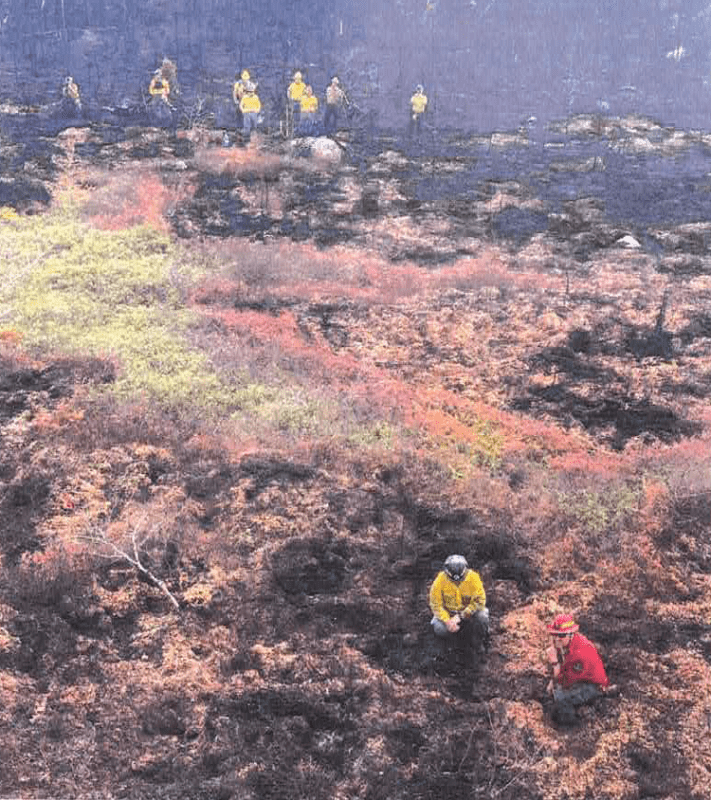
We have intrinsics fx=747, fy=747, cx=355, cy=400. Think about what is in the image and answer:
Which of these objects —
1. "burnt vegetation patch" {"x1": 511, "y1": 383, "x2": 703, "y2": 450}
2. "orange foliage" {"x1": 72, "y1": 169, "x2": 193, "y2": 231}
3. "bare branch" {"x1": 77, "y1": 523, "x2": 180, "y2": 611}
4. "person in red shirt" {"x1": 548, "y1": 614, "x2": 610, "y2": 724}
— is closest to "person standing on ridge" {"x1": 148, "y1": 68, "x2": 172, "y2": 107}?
"orange foliage" {"x1": 72, "y1": 169, "x2": 193, "y2": 231}

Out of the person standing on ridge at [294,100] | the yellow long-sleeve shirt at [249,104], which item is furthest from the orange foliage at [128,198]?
the person standing on ridge at [294,100]

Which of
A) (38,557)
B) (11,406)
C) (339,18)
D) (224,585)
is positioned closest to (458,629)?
(224,585)

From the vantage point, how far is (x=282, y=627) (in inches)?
318

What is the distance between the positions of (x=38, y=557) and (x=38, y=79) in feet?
97.4

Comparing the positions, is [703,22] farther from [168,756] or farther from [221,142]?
[168,756]

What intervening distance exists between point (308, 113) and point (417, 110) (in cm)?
419

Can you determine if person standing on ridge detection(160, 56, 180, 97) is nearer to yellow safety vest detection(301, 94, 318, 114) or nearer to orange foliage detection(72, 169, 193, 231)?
yellow safety vest detection(301, 94, 318, 114)

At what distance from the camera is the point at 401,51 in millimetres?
35656

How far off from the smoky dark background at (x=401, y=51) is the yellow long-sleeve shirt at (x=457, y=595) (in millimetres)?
24866

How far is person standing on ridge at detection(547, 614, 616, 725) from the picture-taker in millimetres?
6797

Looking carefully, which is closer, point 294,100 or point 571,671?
point 571,671

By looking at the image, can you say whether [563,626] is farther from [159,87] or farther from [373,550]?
[159,87]

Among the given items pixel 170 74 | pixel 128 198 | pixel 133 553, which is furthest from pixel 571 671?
pixel 170 74

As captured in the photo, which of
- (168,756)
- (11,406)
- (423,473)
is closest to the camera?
(168,756)
